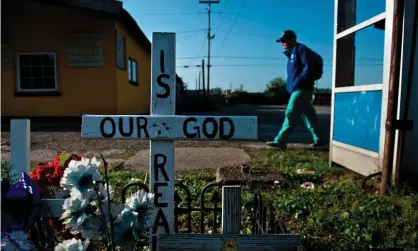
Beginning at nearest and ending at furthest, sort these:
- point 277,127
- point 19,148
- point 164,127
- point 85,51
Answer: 1. point 19,148
2. point 164,127
3. point 85,51
4. point 277,127

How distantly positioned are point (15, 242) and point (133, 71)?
46.0 feet

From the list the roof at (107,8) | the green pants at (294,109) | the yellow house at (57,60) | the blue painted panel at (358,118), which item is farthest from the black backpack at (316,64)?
the yellow house at (57,60)

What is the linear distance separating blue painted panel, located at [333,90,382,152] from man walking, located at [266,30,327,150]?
1.30 metres

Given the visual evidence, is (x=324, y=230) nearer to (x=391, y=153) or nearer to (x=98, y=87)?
(x=391, y=153)

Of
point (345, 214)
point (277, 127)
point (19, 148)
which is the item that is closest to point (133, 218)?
point (19, 148)

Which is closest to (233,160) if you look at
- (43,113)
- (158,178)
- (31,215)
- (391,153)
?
(391,153)

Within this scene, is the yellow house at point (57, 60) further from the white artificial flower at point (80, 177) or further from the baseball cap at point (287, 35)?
the white artificial flower at point (80, 177)

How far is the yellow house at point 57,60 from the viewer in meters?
10.9

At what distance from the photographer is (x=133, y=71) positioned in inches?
576

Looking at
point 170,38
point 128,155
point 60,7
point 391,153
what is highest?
point 60,7

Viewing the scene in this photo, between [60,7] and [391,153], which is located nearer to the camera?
[391,153]

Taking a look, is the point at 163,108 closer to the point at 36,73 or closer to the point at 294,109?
the point at 294,109

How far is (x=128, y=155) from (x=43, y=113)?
21.1 ft

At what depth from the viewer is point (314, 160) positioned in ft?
17.5
